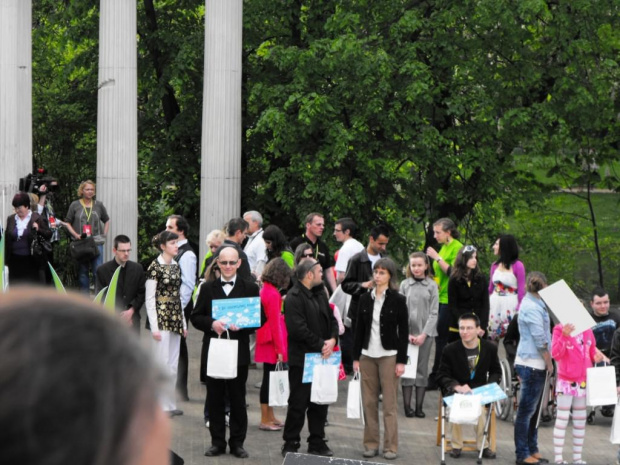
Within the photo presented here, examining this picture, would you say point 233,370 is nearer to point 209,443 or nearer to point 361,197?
point 209,443

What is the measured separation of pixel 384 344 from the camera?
432 inches

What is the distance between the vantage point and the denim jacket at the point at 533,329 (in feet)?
35.0

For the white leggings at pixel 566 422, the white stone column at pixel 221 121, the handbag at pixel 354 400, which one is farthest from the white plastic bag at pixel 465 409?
the white stone column at pixel 221 121

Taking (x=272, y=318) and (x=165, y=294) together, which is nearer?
(x=272, y=318)

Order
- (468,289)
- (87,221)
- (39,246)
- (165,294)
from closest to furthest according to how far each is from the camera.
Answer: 1. (165,294)
2. (468,289)
3. (39,246)
4. (87,221)

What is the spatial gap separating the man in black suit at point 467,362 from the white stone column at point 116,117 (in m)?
8.76

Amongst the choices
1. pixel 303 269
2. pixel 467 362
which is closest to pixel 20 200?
pixel 303 269

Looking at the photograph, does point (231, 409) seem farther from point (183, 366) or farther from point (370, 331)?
point (183, 366)


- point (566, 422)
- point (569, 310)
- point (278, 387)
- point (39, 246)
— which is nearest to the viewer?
point (569, 310)

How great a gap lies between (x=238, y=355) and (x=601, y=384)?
3379 millimetres

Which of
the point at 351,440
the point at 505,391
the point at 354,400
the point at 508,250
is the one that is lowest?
the point at 351,440

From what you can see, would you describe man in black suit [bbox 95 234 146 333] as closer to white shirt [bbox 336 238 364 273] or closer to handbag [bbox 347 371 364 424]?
handbag [bbox 347 371 364 424]

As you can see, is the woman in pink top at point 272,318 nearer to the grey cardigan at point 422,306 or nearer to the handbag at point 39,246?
the grey cardigan at point 422,306

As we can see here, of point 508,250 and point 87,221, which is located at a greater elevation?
point 87,221
